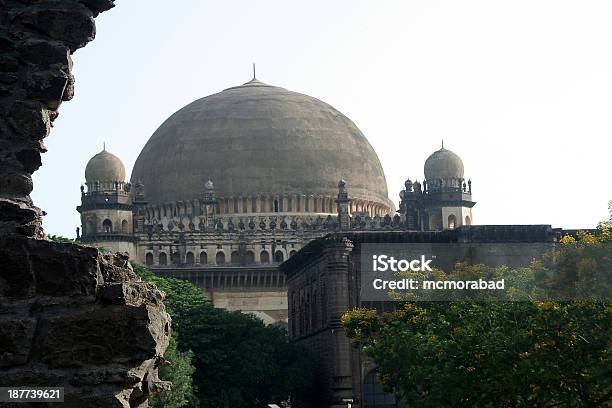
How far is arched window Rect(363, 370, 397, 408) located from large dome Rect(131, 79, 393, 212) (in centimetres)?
4307

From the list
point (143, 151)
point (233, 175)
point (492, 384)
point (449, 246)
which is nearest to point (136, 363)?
point (492, 384)

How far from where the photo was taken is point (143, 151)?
408 feet

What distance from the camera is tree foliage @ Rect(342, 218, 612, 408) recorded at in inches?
1192

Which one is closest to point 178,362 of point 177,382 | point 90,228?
point 177,382

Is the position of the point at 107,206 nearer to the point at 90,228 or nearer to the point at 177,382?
the point at 90,228

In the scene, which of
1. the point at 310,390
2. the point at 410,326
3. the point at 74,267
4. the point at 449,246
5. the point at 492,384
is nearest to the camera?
the point at 74,267

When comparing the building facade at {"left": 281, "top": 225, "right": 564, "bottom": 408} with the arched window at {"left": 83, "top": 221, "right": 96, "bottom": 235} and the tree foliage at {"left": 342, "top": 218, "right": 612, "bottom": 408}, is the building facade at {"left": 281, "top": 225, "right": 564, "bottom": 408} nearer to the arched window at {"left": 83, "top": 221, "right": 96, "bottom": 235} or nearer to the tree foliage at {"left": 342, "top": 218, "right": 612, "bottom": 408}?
the tree foliage at {"left": 342, "top": 218, "right": 612, "bottom": 408}

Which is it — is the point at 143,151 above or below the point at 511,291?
above

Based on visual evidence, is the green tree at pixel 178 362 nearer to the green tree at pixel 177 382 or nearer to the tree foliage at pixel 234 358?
the green tree at pixel 177 382

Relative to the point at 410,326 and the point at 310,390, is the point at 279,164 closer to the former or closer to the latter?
the point at 310,390

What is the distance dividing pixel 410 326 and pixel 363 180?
72.5 metres

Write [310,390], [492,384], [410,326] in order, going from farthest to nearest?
[310,390]
[410,326]
[492,384]

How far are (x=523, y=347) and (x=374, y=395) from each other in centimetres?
4126

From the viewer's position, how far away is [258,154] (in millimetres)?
118750
